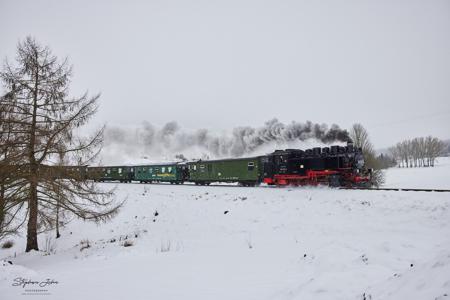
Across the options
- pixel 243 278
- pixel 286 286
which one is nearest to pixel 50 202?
pixel 243 278

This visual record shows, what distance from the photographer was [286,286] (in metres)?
6.29

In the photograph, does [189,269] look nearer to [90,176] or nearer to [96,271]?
[96,271]

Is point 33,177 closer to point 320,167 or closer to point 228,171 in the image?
point 320,167

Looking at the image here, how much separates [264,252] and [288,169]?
13.3 metres

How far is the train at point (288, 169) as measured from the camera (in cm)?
1970

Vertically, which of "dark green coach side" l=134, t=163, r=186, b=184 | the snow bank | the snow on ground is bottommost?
the snow bank

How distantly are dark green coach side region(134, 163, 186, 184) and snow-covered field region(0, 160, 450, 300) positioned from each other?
13102 millimetres

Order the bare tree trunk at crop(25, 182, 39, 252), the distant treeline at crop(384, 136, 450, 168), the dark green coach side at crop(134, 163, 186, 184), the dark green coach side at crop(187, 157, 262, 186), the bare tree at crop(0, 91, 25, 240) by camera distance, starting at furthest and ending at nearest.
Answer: the distant treeline at crop(384, 136, 450, 168) → the dark green coach side at crop(134, 163, 186, 184) → the dark green coach side at crop(187, 157, 262, 186) → the bare tree trunk at crop(25, 182, 39, 252) → the bare tree at crop(0, 91, 25, 240)

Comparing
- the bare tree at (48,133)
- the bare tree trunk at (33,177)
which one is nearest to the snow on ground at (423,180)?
the bare tree at (48,133)

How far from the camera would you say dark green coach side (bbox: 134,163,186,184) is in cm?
3238

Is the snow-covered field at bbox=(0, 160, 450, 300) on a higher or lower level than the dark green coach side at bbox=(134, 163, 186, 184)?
lower

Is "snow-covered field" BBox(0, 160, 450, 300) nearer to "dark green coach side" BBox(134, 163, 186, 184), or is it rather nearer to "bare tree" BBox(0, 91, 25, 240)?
"bare tree" BBox(0, 91, 25, 240)

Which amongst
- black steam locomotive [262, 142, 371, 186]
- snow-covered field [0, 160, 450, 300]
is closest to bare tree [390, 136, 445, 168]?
black steam locomotive [262, 142, 371, 186]

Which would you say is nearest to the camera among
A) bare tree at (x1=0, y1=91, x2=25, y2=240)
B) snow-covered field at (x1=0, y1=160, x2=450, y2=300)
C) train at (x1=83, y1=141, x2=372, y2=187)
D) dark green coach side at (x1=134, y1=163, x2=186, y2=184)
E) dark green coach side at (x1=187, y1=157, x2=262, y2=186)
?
snow-covered field at (x1=0, y1=160, x2=450, y2=300)
